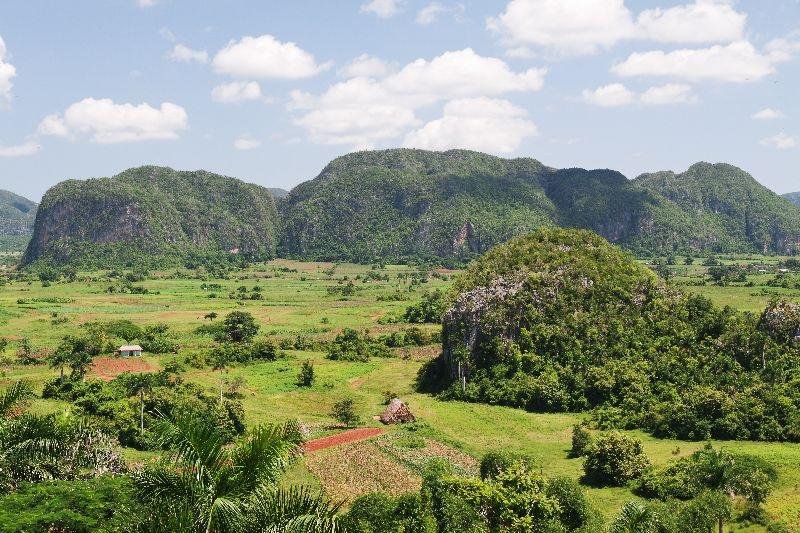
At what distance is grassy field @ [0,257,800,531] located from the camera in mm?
38438

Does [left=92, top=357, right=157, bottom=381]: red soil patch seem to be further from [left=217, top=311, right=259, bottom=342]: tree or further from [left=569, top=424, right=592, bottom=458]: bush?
[left=569, top=424, right=592, bottom=458]: bush

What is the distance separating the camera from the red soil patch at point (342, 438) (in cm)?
4241

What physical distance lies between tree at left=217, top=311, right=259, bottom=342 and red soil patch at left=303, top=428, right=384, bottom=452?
35178 mm

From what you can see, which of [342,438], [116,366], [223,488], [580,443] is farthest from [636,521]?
[116,366]

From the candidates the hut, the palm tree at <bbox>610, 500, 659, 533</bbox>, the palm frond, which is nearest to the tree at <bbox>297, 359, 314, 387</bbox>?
the hut

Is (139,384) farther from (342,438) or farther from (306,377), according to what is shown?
(342,438)

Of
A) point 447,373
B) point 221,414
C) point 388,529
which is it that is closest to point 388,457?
point 221,414

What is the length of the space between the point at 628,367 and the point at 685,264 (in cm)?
13988

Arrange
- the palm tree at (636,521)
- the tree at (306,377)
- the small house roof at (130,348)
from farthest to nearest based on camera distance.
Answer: the small house roof at (130,348), the tree at (306,377), the palm tree at (636,521)

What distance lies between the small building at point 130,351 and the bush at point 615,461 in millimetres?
48005

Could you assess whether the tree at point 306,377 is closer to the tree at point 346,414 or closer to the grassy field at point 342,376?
the grassy field at point 342,376

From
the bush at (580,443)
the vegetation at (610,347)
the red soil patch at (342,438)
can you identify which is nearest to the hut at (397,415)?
the red soil patch at (342,438)

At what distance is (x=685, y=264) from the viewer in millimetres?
182000

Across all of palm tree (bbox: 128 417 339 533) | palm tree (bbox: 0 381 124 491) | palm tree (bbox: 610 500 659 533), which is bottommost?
palm tree (bbox: 610 500 659 533)
